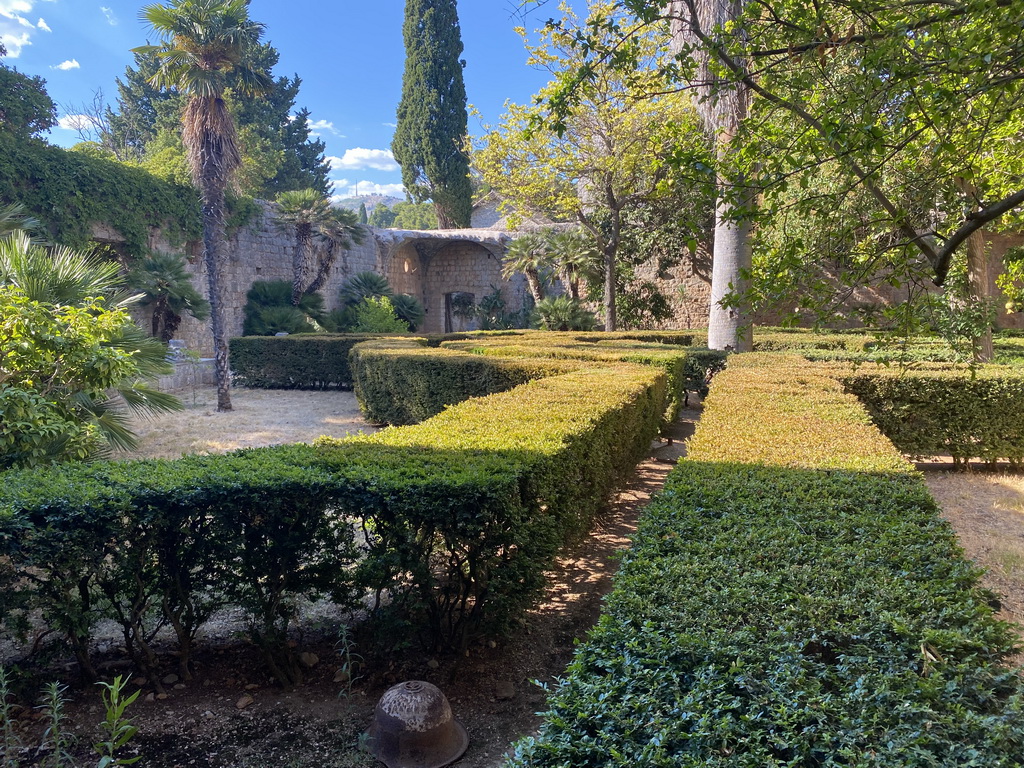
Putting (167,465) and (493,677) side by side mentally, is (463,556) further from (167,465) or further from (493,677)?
(167,465)

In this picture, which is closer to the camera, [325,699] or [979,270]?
[325,699]

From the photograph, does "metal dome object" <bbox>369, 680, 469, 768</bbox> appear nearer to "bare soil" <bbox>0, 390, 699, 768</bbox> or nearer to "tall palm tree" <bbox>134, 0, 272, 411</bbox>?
"bare soil" <bbox>0, 390, 699, 768</bbox>

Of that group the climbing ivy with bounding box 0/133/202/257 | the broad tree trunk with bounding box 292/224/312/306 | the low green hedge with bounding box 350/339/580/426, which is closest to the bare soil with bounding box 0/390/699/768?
the low green hedge with bounding box 350/339/580/426

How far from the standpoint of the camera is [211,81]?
1030 cm

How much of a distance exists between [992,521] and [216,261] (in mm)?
11036

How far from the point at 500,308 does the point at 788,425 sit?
67.0ft

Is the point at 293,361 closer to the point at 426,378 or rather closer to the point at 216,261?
the point at 216,261

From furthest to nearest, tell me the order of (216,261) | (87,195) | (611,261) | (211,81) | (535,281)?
1. (535,281)
2. (611,261)
3. (87,195)
4. (216,261)
5. (211,81)

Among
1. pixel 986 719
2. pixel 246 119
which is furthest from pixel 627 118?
pixel 246 119

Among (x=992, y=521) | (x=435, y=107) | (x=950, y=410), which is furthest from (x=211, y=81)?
(x=435, y=107)

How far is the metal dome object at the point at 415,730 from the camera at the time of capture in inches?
90.6

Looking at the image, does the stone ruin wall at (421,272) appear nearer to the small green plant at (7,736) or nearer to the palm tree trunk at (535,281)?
the palm tree trunk at (535,281)

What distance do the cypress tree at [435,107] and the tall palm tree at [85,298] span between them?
72.9 feet

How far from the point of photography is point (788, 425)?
397cm
